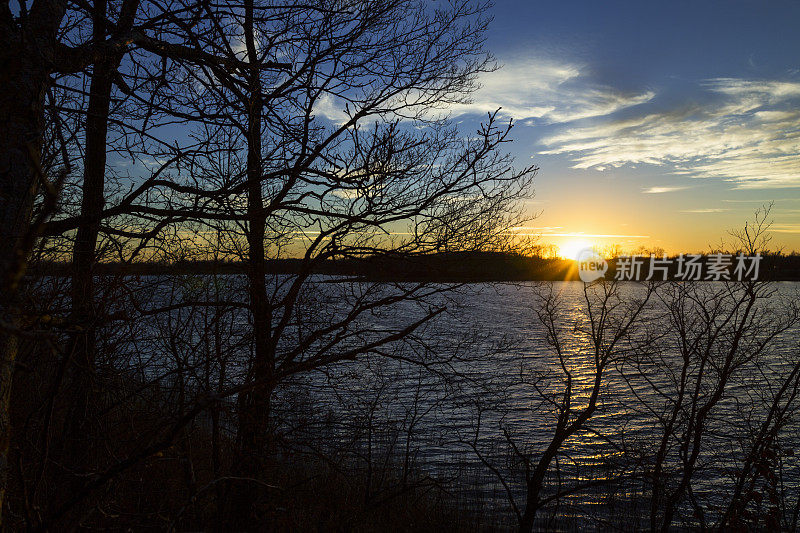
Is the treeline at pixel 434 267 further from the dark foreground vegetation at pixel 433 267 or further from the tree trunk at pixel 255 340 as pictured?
the tree trunk at pixel 255 340

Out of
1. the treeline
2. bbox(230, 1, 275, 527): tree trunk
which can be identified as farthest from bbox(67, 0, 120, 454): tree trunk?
bbox(230, 1, 275, 527): tree trunk

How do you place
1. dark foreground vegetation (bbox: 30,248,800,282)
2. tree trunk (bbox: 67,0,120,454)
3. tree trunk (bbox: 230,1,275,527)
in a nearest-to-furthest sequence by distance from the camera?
tree trunk (bbox: 67,0,120,454) → tree trunk (bbox: 230,1,275,527) → dark foreground vegetation (bbox: 30,248,800,282)

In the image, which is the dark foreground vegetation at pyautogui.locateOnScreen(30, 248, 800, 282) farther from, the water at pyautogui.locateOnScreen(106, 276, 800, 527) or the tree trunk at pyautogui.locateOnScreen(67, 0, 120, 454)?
the tree trunk at pyautogui.locateOnScreen(67, 0, 120, 454)

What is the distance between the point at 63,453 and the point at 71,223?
193cm

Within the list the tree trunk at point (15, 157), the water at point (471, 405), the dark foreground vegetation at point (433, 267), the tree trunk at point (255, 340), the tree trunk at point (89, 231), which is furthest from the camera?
the water at point (471, 405)

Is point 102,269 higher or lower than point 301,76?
lower

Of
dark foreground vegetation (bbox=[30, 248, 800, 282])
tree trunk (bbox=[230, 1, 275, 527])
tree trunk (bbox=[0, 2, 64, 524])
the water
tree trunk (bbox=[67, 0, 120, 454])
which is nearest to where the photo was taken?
tree trunk (bbox=[0, 2, 64, 524])

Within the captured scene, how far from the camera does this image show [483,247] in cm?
686

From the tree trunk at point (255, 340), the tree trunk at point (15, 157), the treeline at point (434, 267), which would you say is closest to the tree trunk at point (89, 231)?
the treeline at point (434, 267)

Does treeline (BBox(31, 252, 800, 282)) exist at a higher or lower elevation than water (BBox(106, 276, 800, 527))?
higher

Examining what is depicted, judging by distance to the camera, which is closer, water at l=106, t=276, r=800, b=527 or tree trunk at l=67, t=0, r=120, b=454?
tree trunk at l=67, t=0, r=120, b=454

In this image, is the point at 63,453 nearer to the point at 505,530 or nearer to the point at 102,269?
the point at 102,269

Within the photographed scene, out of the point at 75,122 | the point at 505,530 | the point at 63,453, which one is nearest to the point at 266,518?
the point at 63,453

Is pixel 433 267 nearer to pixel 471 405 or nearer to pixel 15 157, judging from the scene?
pixel 15 157
